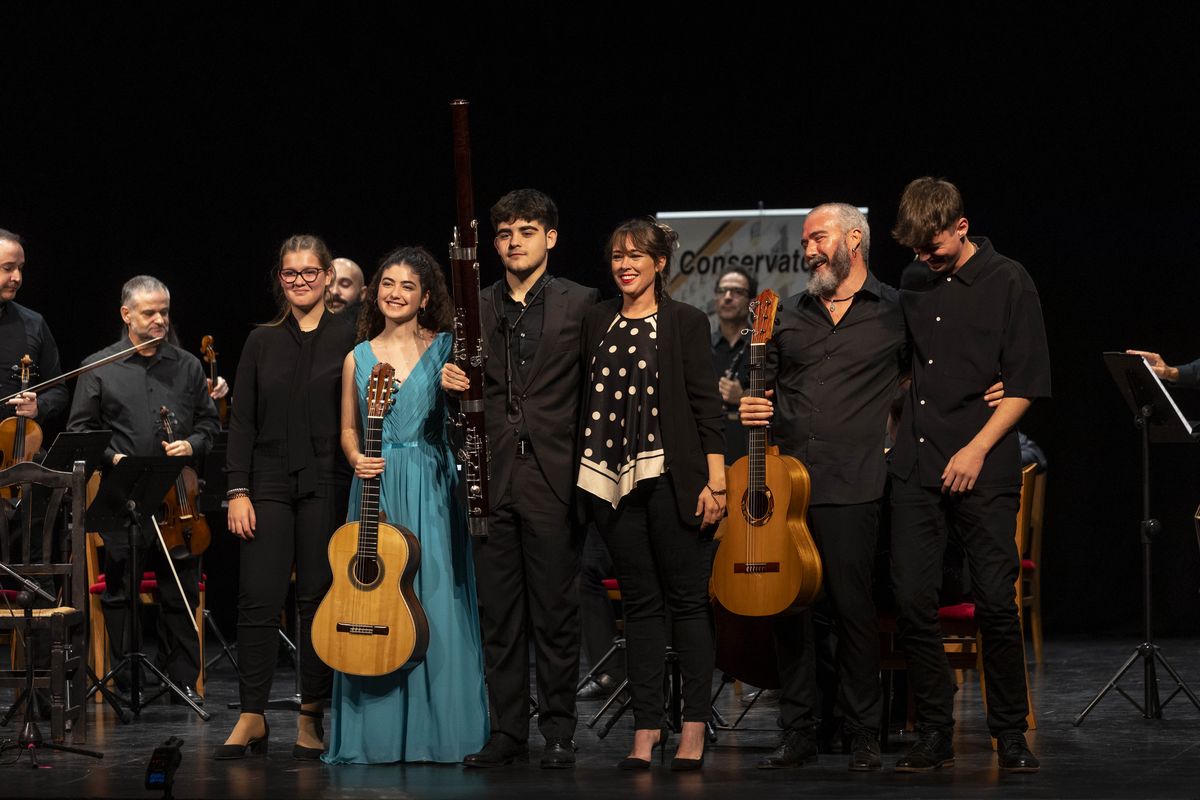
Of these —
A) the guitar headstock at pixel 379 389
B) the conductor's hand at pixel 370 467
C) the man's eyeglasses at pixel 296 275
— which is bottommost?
the conductor's hand at pixel 370 467

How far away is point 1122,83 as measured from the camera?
7613 millimetres

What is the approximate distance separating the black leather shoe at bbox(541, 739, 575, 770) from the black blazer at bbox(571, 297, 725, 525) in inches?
29.4

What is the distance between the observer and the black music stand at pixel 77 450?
5410 millimetres

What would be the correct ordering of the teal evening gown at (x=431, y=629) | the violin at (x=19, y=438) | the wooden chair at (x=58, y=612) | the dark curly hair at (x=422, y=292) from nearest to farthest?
1. the teal evening gown at (x=431, y=629)
2. the dark curly hair at (x=422, y=292)
3. the wooden chair at (x=58, y=612)
4. the violin at (x=19, y=438)

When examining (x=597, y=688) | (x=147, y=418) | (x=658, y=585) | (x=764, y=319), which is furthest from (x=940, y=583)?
(x=147, y=418)

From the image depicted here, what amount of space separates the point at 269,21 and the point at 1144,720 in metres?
5.55

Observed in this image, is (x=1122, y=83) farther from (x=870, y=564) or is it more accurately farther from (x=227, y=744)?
(x=227, y=744)

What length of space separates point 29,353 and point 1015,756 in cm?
429

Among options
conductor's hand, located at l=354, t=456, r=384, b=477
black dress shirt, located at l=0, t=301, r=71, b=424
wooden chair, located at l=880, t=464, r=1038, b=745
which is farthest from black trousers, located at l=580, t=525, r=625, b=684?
black dress shirt, located at l=0, t=301, r=71, b=424

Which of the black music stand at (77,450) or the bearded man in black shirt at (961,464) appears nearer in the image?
the bearded man in black shirt at (961,464)

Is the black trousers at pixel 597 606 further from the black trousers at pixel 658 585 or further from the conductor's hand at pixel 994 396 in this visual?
the conductor's hand at pixel 994 396

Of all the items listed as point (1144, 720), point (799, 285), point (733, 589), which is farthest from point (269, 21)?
point (1144, 720)

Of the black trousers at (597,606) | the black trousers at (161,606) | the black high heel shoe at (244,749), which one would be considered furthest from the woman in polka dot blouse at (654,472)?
the black trousers at (161,606)

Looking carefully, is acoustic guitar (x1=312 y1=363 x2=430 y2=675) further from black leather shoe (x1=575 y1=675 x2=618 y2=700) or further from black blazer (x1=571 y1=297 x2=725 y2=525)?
black leather shoe (x1=575 y1=675 x2=618 y2=700)
